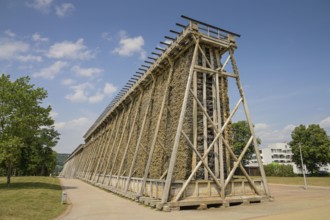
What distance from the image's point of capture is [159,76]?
1811 cm

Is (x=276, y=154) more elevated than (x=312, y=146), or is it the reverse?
(x=276, y=154)

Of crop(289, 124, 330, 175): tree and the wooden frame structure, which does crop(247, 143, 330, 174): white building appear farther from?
the wooden frame structure

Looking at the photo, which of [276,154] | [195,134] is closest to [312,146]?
[195,134]

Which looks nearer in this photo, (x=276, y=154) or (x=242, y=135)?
(x=242, y=135)

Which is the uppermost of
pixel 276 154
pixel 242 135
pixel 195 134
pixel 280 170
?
pixel 276 154

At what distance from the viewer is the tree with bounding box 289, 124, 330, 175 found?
45.0 meters

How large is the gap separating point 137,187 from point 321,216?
874cm

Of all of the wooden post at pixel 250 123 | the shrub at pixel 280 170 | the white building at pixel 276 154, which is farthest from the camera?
the white building at pixel 276 154

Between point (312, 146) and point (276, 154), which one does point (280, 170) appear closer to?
point (312, 146)

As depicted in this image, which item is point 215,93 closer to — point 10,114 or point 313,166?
point 10,114

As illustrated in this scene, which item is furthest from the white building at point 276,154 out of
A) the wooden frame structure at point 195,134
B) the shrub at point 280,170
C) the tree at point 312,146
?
the wooden frame structure at point 195,134

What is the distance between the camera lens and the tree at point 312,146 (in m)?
45.0

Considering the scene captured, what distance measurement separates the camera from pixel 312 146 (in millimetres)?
46125

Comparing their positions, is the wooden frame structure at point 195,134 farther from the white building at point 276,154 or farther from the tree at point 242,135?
the white building at point 276,154
